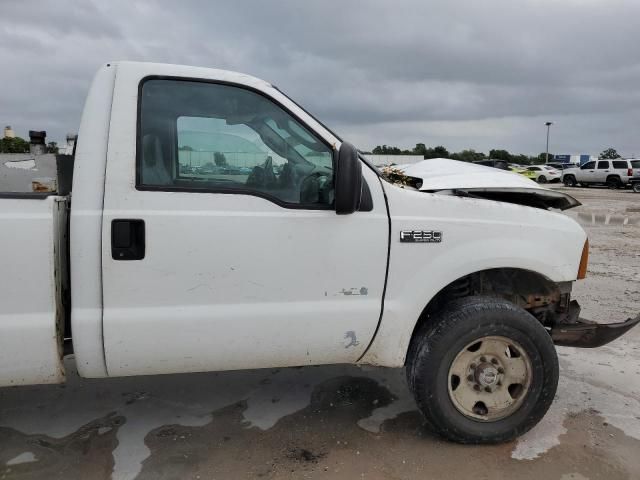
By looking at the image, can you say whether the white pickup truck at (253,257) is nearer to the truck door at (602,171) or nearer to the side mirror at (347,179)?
the side mirror at (347,179)

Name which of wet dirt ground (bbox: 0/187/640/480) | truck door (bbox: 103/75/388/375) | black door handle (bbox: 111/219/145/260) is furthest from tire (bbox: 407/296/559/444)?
black door handle (bbox: 111/219/145/260)


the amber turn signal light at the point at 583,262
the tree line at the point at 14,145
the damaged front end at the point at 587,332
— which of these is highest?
the tree line at the point at 14,145

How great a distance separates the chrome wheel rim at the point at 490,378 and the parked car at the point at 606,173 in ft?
101

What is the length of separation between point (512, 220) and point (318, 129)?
1.25m

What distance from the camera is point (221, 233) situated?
2.63m

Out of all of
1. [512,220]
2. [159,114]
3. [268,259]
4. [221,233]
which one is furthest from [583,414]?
[159,114]

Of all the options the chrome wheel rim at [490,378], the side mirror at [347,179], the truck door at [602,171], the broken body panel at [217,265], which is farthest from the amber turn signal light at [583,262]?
the truck door at [602,171]

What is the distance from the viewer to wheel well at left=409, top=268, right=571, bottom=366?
10.8 feet

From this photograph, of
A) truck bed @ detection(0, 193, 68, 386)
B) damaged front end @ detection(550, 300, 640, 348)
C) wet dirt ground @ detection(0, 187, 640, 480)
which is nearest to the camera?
truck bed @ detection(0, 193, 68, 386)

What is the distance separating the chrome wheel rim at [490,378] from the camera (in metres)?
3.06

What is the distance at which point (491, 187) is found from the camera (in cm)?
324

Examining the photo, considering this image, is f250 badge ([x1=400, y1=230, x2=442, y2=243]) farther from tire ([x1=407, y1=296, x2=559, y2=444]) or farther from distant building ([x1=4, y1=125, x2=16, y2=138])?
distant building ([x1=4, y1=125, x2=16, y2=138])

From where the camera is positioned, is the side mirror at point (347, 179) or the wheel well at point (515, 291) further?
the wheel well at point (515, 291)

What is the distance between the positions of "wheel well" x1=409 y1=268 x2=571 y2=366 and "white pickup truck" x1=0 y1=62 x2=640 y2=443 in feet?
0.46
